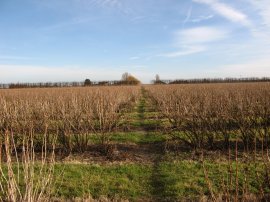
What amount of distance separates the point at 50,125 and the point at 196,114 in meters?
3.89

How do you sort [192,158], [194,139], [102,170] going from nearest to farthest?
[102,170] → [192,158] → [194,139]

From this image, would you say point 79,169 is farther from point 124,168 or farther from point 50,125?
point 50,125

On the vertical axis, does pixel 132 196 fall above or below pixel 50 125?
below

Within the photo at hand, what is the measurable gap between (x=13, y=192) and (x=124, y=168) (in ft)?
13.0

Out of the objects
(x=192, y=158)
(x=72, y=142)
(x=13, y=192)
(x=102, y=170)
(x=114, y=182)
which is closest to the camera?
(x=13, y=192)

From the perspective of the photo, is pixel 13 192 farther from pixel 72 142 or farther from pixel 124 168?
pixel 72 142

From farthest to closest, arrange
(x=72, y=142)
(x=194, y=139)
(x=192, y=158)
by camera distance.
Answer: (x=72, y=142) < (x=194, y=139) < (x=192, y=158)

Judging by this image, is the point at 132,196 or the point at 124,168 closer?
the point at 132,196

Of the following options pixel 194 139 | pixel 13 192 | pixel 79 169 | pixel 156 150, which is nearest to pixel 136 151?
pixel 156 150

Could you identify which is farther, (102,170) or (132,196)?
(102,170)

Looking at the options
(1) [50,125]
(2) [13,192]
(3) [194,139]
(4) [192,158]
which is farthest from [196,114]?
(2) [13,192]

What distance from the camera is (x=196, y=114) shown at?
8.28 metres

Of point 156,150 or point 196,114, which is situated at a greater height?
point 196,114

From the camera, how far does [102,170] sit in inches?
264
